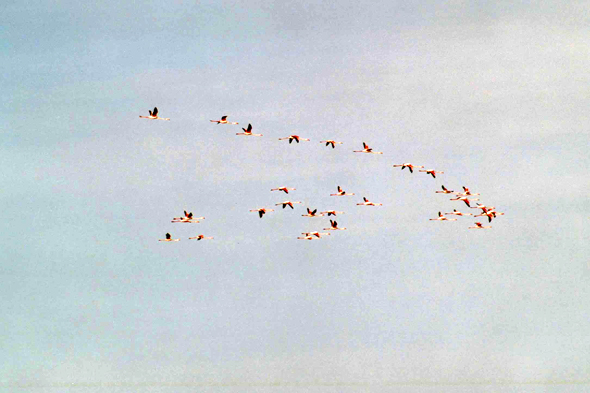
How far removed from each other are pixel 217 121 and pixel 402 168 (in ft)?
117

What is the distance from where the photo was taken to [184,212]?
178000mm

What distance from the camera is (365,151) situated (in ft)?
605

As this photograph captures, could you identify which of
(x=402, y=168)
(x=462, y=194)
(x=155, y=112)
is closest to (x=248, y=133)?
(x=155, y=112)

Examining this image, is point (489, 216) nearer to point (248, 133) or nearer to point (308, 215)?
point (308, 215)

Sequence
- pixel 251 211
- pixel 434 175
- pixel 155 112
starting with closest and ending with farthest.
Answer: pixel 155 112
pixel 251 211
pixel 434 175

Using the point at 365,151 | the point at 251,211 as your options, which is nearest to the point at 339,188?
Answer: the point at 365,151

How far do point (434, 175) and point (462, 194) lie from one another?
1043 cm

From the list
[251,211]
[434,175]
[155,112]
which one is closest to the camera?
[155,112]

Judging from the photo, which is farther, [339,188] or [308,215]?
[339,188]

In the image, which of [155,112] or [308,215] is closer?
[155,112]

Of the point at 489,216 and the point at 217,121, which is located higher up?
the point at 217,121

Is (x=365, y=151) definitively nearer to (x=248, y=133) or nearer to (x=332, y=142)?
(x=332, y=142)

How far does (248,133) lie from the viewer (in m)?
172

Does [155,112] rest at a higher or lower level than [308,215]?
higher
